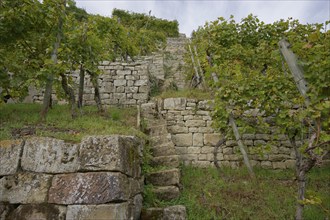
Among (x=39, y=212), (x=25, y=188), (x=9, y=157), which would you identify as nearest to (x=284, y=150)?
(x=39, y=212)

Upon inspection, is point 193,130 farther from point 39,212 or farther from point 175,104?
point 39,212

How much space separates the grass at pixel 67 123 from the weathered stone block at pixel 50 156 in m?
0.21

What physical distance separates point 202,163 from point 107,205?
4.15 meters

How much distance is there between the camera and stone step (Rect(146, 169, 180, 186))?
4641 millimetres

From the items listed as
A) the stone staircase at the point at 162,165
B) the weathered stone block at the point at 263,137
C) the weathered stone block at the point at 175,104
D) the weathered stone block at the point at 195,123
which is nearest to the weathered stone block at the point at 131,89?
the stone staircase at the point at 162,165

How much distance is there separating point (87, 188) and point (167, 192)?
1.95 metres

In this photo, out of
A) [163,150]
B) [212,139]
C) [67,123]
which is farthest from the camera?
[212,139]

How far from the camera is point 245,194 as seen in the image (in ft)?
15.8

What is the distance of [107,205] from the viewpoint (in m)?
2.77

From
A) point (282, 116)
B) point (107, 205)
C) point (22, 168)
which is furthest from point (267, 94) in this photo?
point (22, 168)

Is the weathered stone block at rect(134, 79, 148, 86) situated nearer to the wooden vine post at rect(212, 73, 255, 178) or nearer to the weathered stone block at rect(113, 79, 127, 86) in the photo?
the weathered stone block at rect(113, 79, 127, 86)

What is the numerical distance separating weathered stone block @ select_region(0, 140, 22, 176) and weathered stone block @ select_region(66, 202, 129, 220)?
89 cm

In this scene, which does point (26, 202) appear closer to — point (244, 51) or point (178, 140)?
point (178, 140)

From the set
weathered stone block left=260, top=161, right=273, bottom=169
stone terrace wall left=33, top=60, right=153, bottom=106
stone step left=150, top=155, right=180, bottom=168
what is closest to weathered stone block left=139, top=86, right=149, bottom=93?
stone terrace wall left=33, top=60, right=153, bottom=106
